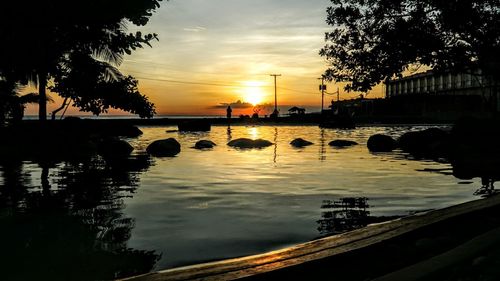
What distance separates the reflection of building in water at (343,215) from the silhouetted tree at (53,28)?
146 inches

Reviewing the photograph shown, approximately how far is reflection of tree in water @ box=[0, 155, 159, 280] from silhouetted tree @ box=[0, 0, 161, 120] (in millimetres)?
2029

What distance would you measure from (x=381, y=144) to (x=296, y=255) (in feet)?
58.7

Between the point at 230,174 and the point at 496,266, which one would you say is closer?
the point at 496,266

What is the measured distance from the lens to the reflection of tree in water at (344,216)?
6.57 meters

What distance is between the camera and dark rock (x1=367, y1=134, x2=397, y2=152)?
2088 centimetres

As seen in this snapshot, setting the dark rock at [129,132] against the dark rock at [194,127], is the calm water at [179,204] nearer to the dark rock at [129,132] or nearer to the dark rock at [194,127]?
the dark rock at [129,132]

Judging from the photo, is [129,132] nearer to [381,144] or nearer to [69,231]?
[381,144]

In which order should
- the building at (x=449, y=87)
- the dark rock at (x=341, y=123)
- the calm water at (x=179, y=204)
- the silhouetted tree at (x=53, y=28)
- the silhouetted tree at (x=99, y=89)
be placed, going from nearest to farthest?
the silhouetted tree at (x=53, y=28)
the calm water at (x=179, y=204)
the silhouetted tree at (x=99, y=89)
the dark rock at (x=341, y=123)
the building at (x=449, y=87)

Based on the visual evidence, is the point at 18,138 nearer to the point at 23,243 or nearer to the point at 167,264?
the point at 23,243

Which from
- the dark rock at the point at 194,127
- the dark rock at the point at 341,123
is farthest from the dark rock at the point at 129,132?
the dark rock at the point at 341,123

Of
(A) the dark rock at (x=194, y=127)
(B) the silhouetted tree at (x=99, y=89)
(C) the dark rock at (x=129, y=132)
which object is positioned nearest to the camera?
(B) the silhouetted tree at (x=99, y=89)

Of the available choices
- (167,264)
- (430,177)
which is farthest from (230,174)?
(167,264)

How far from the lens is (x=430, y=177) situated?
11836 millimetres

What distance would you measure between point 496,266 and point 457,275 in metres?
0.40
